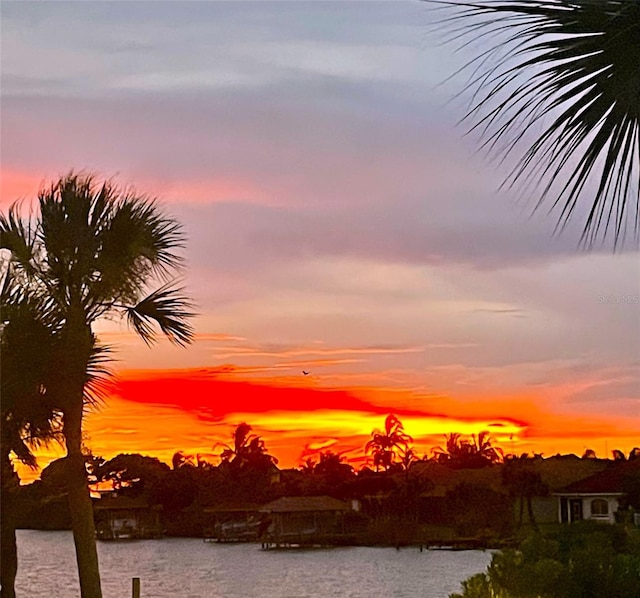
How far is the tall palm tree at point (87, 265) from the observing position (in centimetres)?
663

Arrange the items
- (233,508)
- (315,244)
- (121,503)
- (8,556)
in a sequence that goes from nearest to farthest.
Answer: (8,556)
(121,503)
(233,508)
(315,244)

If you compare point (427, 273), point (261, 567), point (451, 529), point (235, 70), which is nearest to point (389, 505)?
point (451, 529)

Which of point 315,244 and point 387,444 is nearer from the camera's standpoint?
point 315,244

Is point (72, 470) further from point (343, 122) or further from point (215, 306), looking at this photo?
point (343, 122)

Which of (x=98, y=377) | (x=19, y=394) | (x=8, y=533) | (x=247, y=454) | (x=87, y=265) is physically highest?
(x=87, y=265)

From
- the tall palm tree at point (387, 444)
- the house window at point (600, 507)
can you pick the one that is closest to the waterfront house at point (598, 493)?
→ the house window at point (600, 507)

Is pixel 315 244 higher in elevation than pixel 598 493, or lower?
higher

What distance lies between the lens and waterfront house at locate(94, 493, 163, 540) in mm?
7980

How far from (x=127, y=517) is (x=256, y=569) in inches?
51.1

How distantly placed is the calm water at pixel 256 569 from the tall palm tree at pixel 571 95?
4.92 metres

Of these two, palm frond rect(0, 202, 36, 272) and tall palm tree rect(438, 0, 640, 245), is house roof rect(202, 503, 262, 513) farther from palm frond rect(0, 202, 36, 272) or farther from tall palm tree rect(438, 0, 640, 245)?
tall palm tree rect(438, 0, 640, 245)

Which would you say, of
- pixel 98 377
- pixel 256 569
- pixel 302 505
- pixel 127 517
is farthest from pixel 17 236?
pixel 256 569

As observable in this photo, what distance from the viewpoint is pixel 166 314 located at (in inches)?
271

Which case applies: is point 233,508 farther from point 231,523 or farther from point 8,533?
point 8,533
